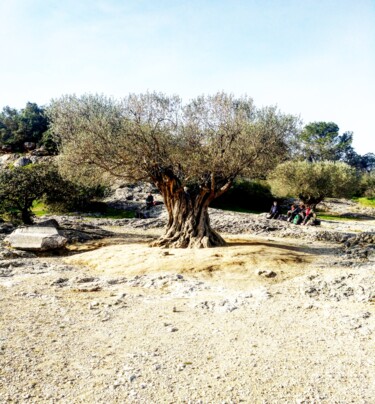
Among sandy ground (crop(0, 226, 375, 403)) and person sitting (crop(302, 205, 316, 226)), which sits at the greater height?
person sitting (crop(302, 205, 316, 226))

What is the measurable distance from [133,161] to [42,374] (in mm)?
14539

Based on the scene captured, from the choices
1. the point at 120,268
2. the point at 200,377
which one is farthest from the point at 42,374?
the point at 120,268

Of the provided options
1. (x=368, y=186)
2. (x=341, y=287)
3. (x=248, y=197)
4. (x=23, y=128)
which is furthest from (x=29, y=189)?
(x=368, y=186)

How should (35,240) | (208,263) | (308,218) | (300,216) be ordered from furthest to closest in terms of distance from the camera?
(308,218) → (300,216) → (35,240) → (208,263)

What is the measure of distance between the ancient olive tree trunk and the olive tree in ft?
0.19

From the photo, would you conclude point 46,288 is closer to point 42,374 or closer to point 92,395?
point 42,374

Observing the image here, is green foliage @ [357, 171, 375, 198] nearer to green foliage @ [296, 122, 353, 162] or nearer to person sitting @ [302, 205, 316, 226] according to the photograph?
green foliage @ [296, 122, 353, 162]

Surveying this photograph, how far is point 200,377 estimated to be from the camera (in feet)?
21.9

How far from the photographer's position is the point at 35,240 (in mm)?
19609

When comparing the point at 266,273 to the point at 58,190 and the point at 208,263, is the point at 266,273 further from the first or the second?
the point at 58,190

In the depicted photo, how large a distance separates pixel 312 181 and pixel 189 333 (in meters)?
43.5

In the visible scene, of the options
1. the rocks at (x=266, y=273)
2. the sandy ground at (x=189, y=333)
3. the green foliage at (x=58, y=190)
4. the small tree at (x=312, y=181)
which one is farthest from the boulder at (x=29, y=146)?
the rocks at (x=266, y=273)

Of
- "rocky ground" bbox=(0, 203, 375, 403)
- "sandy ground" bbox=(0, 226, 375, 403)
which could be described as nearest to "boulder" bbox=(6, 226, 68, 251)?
"rocky ground" bbox=(0, 203, 375, 403)

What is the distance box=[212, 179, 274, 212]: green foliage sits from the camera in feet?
177
